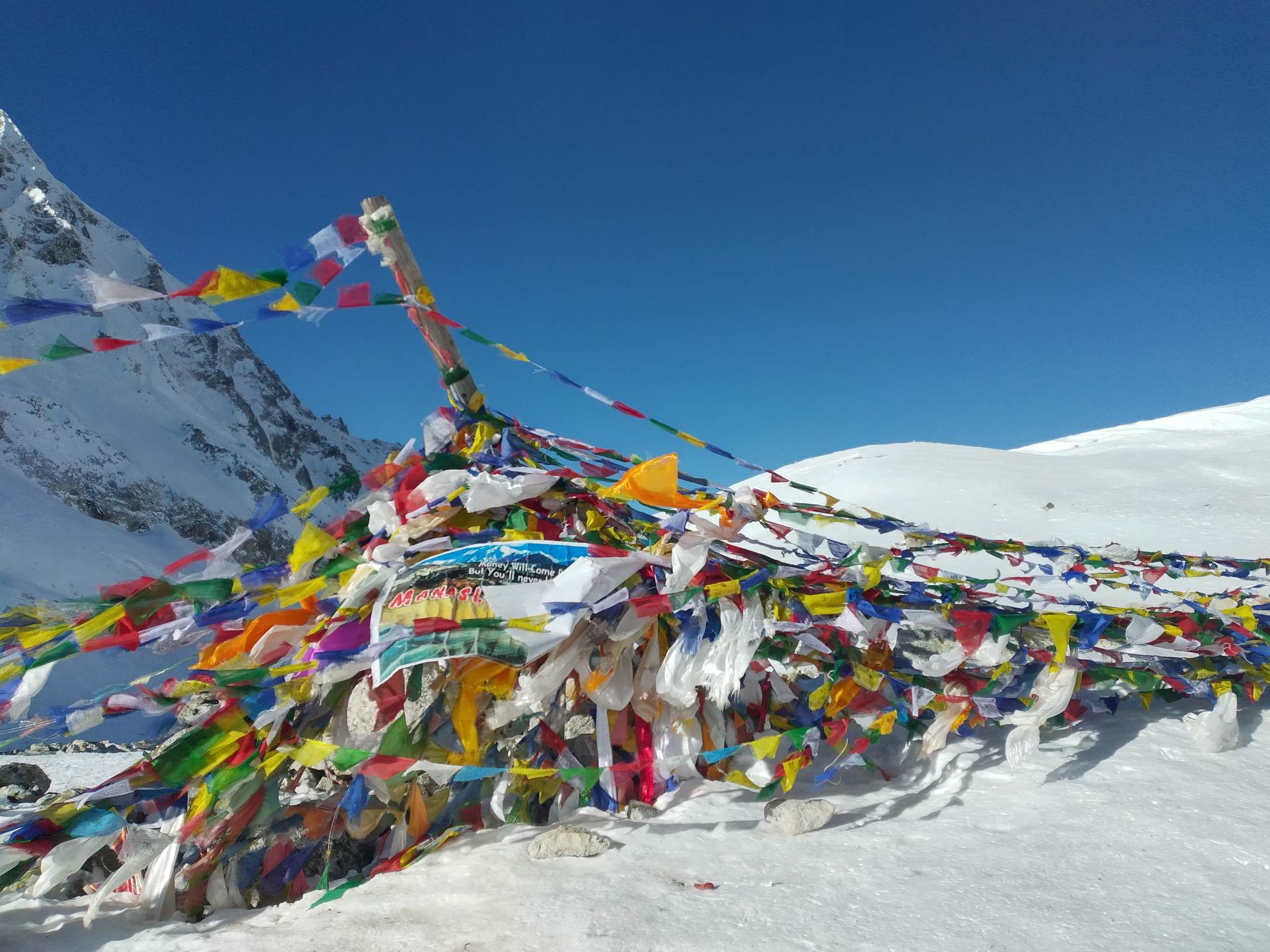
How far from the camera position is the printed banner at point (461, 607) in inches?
89.3

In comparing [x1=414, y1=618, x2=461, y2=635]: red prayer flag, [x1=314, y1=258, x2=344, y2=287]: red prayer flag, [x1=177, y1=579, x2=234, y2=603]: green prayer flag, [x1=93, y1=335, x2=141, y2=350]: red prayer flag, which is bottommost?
[x1=414, y1=618, x2=461, y2=635]: red prayer flag

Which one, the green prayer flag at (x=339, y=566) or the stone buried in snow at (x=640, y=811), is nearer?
the stone buried in snow at (x=640, y=811)

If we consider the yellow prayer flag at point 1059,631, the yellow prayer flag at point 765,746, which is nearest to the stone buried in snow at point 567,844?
the yellow prayer flag at point 765,746

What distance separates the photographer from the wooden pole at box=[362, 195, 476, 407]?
2.99 metres

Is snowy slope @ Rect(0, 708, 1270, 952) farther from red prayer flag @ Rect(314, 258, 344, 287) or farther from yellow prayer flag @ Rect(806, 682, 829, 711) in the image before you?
red prayer flag @ Rect(314, 258, 344, 287)

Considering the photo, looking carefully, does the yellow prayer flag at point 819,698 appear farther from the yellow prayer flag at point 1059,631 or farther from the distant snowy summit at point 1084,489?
the distant snowy summit at point 1084,489

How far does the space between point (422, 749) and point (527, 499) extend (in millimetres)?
1096

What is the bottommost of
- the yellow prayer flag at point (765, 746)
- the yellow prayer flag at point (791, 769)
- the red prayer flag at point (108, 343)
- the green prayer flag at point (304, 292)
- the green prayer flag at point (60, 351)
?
the yellow prayer flag at point (791, 769)

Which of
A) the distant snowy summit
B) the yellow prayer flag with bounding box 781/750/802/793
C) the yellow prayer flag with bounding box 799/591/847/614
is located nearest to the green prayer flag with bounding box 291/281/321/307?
the yellow prayer flag with bounding box 799/591/847/614

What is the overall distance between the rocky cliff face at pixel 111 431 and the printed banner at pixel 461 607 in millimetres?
1332

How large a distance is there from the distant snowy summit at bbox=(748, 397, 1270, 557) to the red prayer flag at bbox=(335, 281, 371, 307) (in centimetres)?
780

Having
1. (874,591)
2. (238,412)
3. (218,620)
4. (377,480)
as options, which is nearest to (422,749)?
(218,620)

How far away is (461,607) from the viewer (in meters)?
2.44

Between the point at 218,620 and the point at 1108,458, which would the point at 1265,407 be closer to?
the point at 1108,458
